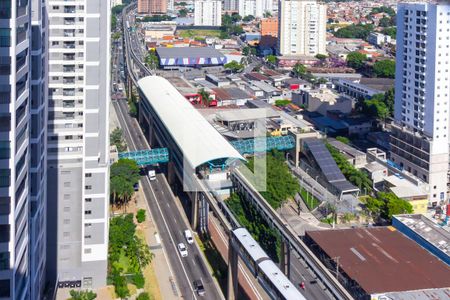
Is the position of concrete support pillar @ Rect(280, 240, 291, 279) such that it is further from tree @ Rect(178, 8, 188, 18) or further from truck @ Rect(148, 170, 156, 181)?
tree @ Rect(178, 8, 188, 18)

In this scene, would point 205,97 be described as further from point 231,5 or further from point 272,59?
point 231,5

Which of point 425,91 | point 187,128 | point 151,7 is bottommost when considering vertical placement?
point 187,128

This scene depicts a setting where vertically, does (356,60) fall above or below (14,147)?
above

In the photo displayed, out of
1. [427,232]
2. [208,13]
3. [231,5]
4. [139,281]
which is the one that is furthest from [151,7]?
[139,281]

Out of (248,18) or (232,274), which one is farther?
(248,18)

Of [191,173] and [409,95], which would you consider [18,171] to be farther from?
[409,95]

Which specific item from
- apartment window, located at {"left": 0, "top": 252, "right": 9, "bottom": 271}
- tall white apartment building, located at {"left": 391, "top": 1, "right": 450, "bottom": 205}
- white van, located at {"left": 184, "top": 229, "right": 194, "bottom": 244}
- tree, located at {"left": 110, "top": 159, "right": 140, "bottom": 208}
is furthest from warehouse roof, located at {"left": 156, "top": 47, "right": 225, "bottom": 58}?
apartment window, located at {"left": 0, "top": 252, "right": 9, "bottom": 271}

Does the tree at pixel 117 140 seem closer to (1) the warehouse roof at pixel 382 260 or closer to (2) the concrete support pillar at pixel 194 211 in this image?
(2) the concrete support pillar at pixel 194 211
